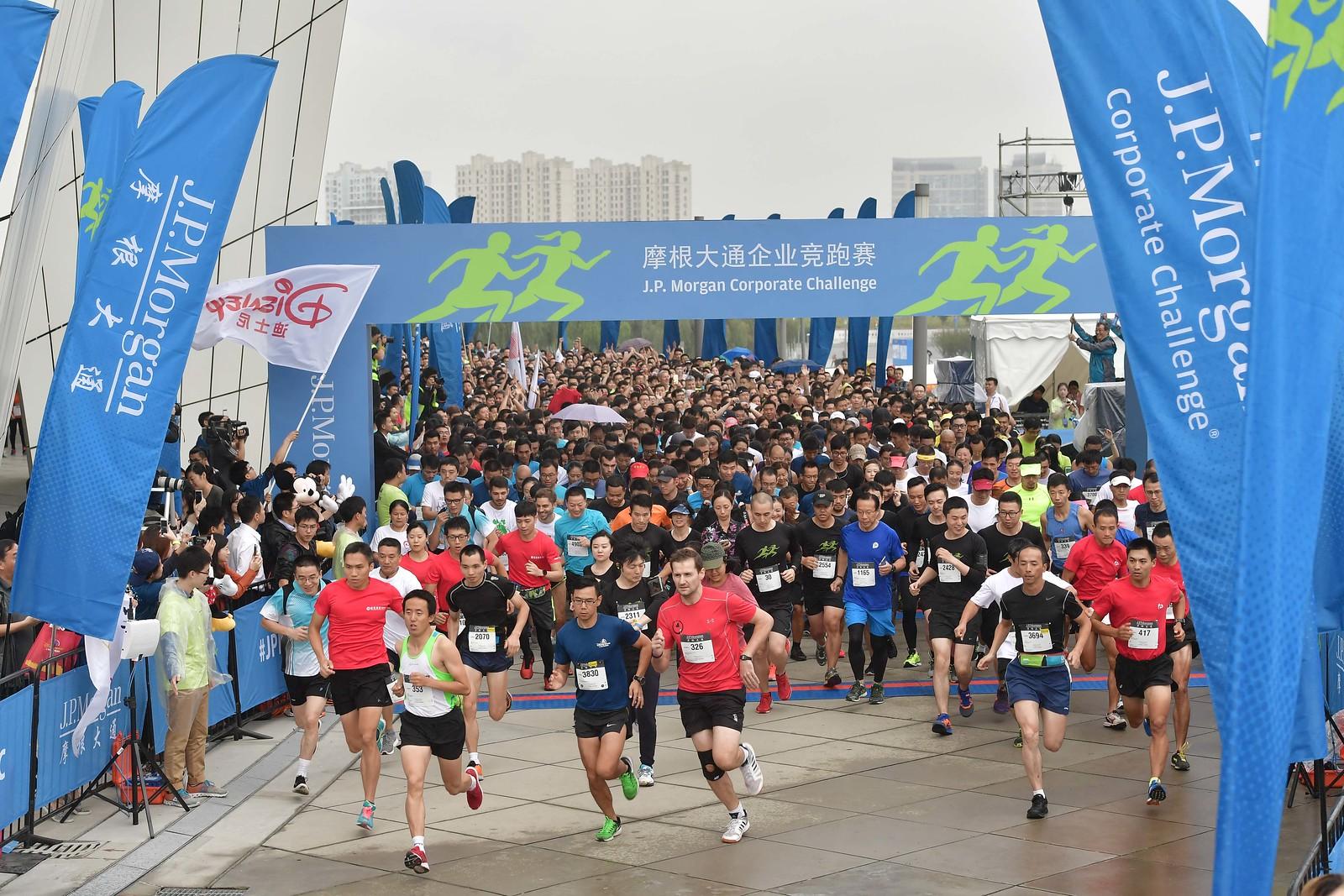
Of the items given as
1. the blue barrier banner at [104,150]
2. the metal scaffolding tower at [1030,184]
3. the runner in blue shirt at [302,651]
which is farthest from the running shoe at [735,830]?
the metal scaffolding tower at [1030,184]

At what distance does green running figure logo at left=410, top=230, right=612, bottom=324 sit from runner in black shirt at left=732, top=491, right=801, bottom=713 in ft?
14.5

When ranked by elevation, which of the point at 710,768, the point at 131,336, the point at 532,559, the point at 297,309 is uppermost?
the point at 297,309

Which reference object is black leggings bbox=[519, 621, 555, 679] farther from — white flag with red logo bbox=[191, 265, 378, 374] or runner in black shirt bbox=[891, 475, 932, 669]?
white flag with red logo bbox=[191, 265, 378, 374]

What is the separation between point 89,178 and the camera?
36.6ft

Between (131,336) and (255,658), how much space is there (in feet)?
13.3

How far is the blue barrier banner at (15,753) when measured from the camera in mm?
8742

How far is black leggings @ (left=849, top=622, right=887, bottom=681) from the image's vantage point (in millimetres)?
12781

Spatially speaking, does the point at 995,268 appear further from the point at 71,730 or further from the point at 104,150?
the point at 71,730

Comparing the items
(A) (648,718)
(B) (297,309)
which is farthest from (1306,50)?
(B) (297,309)

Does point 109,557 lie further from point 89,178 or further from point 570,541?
point 570,541

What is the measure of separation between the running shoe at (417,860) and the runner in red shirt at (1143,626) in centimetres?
461

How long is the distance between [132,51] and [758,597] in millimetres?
14550

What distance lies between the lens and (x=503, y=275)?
16.3 m

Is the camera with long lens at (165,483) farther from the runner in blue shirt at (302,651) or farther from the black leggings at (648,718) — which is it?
the black leggings at (648,718)
